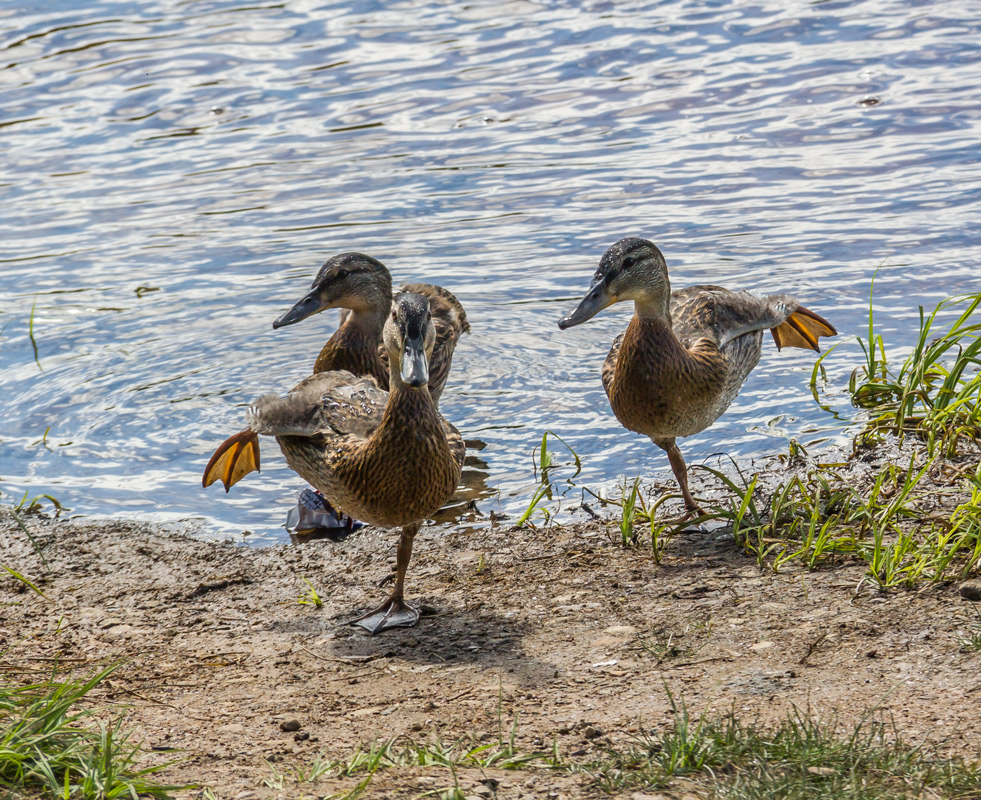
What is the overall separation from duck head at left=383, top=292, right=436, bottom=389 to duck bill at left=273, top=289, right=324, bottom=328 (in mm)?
2355

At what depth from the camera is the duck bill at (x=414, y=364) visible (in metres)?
4.48

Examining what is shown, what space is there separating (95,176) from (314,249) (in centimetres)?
292

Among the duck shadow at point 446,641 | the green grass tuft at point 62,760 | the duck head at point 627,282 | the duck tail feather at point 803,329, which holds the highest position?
the duck head at point 627,282

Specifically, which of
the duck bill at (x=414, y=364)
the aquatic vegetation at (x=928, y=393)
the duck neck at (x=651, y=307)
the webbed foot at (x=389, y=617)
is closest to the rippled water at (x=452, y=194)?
the aquatic vegetation at (x=928, y=393)

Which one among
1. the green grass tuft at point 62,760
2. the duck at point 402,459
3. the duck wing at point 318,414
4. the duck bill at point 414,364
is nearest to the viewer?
the green grass tuft at point 62,760

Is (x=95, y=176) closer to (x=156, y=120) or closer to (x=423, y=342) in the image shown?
(x=156, y=120)

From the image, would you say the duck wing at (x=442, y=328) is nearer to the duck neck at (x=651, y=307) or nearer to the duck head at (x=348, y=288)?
the duck head at (x=348, y=288)

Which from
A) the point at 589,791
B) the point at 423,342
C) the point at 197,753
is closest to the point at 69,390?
the point at 423,342

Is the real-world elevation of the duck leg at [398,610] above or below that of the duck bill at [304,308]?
below

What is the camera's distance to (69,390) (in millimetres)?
7730

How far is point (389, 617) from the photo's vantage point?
4.81 metres

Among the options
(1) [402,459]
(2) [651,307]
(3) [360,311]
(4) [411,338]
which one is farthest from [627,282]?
(3) [360,311]

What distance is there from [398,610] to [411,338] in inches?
43.9

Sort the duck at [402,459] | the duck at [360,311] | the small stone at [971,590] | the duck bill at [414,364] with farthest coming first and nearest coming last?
the duck at [360,311]
the duck at [402,459]
the duck bill at [414,364]
the small stone at [971,590]
